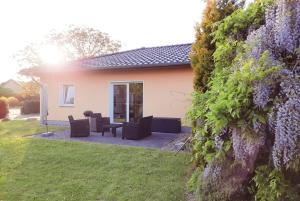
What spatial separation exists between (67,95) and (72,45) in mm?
18386

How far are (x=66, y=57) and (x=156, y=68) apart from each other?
863 inches

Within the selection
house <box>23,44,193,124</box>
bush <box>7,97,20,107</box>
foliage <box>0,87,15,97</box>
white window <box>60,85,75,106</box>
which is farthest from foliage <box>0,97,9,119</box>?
foliage <box>0,87,15,97</box>

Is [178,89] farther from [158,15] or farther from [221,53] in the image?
[221,53]

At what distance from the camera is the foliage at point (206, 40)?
17.0 ft

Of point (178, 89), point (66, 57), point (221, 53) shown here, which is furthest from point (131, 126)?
point (66, 57)

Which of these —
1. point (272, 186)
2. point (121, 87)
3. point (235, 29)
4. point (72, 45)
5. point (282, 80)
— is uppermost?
Answer: point (72, 45)

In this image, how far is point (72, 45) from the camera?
3100 centimetres

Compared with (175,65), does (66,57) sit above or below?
above

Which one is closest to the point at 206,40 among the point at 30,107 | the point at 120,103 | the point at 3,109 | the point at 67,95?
the point at 120,103

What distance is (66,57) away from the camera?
102 ft

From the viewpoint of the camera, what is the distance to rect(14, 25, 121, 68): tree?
101 feet

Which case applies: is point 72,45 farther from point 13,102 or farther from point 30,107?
point 30,107

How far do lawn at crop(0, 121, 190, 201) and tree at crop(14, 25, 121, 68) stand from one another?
24076 millimetres

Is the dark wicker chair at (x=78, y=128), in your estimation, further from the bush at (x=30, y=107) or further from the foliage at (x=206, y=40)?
the bush at (x=30, y=107)
